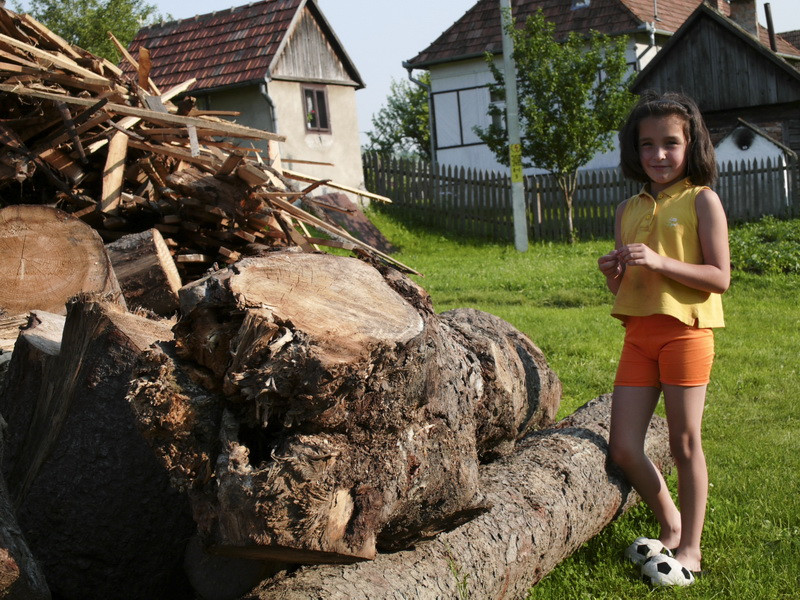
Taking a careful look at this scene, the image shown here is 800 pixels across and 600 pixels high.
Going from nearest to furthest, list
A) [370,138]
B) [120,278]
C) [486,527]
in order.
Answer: [486,527], [120,278], [370,138]

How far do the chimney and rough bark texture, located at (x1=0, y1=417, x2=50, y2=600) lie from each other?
2682cm

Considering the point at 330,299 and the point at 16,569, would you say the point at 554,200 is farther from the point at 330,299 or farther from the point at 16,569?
the point at 16,569

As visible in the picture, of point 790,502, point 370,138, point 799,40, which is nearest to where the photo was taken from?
point 790,502

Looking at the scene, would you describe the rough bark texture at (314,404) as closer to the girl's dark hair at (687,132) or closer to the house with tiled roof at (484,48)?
the girl's dark hair at (687,132)

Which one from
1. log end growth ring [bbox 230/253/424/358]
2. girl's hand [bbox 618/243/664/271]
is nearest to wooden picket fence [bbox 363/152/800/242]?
girl's hand [bbox 618/243/664/271]

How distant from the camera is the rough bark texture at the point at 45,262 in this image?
427 cm

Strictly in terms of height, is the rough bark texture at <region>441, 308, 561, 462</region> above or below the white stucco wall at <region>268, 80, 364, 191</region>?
below

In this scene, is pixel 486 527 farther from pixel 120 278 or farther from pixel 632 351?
pixel 120 278

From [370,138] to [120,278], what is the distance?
185ft

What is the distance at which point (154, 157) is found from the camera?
5762mm

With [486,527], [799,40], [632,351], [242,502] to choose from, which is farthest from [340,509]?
[799,40]

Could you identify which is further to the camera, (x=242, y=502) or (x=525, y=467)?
(x=525, y=467)

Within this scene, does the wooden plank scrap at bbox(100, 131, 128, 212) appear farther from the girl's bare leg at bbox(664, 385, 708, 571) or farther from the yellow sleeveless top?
the girl's bare leg at bbox(664, 385, 708, 571)

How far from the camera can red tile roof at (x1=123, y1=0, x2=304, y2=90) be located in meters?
20.0
